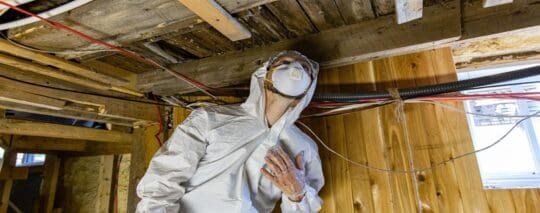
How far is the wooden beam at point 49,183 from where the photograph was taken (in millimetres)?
3223

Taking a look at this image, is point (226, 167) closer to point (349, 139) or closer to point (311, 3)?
point (349, 139)

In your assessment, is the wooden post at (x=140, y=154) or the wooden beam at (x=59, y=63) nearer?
the wooden beam at (x=59, y=63)

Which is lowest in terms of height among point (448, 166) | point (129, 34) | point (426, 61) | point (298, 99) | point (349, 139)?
point (448, 166)

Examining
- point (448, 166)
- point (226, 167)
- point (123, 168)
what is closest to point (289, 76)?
point (226, 167)

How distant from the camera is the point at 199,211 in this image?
1151 mm

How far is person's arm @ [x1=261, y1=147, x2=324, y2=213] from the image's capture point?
1161mm

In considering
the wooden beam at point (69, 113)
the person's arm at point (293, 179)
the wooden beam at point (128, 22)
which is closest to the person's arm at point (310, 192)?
the person's arm at point (293, 179)

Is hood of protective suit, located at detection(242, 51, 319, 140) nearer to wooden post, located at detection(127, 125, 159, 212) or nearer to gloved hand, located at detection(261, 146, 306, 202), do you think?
gloved hand, located at detection(261, 146, 306, 202)

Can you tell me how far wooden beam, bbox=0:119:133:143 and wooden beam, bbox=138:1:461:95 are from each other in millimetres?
873

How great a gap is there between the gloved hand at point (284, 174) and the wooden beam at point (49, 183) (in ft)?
10.6

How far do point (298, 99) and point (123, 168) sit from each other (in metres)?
2.58

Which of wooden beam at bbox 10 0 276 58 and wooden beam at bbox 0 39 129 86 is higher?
wooden beam at bbox 10 0 276 58

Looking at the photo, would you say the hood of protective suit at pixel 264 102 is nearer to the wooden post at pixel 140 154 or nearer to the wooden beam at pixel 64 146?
the wooden post at pixel 140 154

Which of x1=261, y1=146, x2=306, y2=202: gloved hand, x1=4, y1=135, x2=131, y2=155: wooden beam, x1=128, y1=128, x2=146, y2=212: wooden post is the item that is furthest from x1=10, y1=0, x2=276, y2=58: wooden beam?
x1=4, y1=135, x2=131, y2=155: wooden beam
